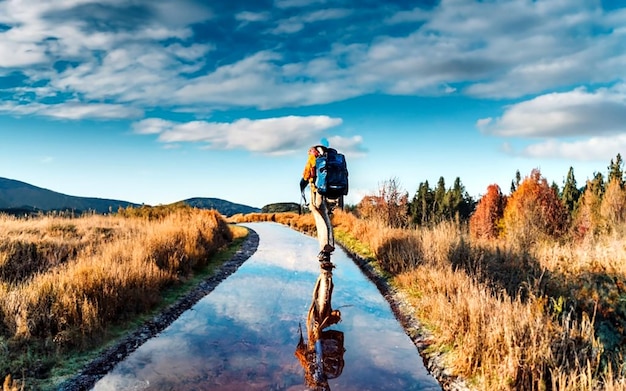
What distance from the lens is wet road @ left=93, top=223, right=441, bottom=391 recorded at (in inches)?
242

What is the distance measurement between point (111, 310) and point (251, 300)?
3.08 m

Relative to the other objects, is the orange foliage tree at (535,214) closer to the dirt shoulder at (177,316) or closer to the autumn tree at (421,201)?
the dirt shoulder at (177,316)

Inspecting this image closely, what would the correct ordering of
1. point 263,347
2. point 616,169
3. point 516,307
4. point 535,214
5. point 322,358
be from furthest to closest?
point 616,169 → point 535,214 → point 263,347 → point 322,358 → point 516,307

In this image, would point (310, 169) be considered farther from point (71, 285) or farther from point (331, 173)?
point (71, 285)

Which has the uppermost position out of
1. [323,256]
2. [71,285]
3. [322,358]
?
[323,256]

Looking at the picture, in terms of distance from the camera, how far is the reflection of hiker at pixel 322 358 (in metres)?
6.16

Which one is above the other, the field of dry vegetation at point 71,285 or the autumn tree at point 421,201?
the autumn tree at point 421,201

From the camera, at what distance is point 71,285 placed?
8.13 meters

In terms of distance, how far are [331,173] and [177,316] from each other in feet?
13.5

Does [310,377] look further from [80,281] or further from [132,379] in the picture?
[80,281]

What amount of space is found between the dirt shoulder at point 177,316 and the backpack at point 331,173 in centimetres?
281

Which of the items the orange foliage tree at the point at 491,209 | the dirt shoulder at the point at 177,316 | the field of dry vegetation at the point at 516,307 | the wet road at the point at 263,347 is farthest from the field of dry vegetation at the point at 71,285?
the orange foliage tree at the point at 491,209

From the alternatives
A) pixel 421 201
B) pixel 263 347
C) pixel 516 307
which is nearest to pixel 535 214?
pixel 516 307

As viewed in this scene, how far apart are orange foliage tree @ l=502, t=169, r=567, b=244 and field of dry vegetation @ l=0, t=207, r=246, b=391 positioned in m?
9.48
